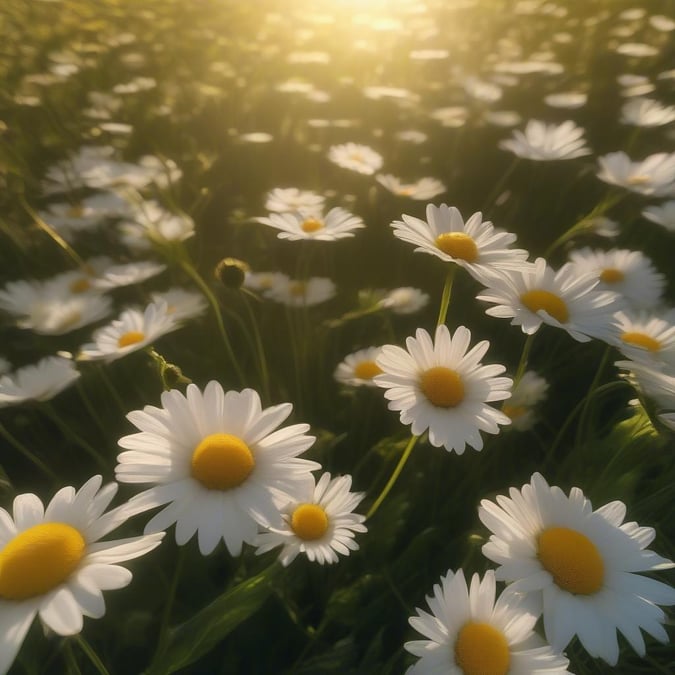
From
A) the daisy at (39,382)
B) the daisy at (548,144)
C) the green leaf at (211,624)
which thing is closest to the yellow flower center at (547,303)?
the green leaf at (211,624)

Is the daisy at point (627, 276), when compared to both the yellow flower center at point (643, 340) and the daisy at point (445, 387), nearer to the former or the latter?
the yellow flower center at point (643, 340)

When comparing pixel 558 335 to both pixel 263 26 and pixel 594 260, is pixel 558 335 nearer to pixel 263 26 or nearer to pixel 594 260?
A: pixel 594 260

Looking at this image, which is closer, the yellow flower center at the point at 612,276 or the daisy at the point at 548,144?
the yellow flower center at the point at 612,276

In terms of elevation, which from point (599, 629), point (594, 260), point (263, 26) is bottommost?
point (263, 26)

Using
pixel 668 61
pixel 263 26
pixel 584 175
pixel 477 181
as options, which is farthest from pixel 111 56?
pixel 668 61

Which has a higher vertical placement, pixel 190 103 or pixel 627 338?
pixel 627 338

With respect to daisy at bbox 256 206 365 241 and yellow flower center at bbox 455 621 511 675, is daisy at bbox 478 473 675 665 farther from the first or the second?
daisy at bbox 256 206 365 241
